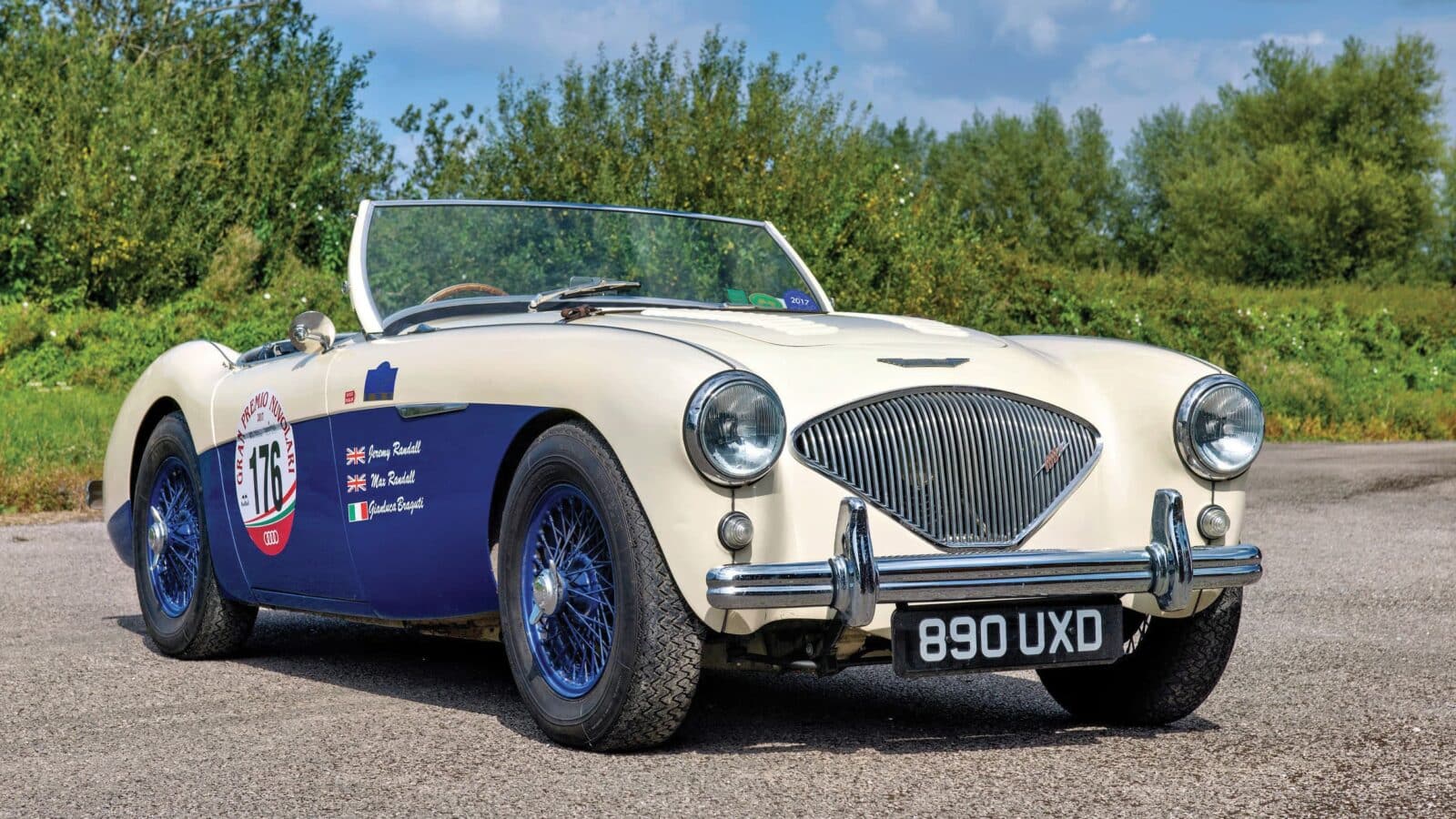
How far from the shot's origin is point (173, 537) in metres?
6.02

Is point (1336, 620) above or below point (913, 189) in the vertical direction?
below

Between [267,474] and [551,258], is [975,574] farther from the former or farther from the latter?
[267,474]

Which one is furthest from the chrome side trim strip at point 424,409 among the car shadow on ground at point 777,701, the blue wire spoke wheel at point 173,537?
the blue wire spoke wheel at point 173,537

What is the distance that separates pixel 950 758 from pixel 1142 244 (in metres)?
61.6

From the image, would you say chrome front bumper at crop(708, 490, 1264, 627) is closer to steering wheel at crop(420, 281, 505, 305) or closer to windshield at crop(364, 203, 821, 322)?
windshield at crop(364, 203, 821, 322)

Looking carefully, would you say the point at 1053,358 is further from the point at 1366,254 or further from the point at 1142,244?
the point at 1142,244

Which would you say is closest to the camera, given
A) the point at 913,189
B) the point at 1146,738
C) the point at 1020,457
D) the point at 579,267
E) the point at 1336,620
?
the point at 1020,457

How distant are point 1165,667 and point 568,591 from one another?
166cm

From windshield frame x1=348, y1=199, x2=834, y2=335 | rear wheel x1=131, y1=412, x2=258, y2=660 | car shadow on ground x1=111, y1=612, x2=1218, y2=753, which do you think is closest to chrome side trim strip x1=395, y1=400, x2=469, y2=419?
windshield frame x1=348, y1=199, x2=834, y2=335

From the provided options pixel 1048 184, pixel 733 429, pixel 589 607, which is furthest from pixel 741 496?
pixel 1048 184

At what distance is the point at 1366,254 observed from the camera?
4606cm

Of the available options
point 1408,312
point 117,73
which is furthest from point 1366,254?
point 117,73

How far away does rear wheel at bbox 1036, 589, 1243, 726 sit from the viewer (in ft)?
14.3

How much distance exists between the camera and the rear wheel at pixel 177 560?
5.73m
